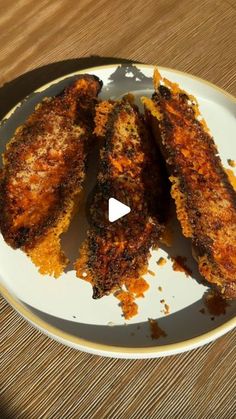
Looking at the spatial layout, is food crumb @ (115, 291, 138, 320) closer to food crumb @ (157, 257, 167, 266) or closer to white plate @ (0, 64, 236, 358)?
white plate @ (0, 64, 236, 358)

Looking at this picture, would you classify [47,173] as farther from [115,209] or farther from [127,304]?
[127,304]

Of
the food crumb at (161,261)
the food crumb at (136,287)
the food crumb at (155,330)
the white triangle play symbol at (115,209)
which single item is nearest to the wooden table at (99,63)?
the food crumb at (155,330)

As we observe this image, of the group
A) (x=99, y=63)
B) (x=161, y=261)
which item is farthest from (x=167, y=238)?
(x=99, y=63)

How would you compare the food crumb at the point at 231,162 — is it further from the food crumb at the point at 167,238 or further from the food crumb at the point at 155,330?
the food crumb at the point at 155,330

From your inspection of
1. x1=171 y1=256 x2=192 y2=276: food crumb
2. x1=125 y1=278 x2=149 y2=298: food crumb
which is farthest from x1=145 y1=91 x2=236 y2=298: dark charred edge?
x1=125 y1=278 x2=149 y2=298: food crumb

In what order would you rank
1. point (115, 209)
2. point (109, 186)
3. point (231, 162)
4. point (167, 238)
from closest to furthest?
point (115, 209) < point (109, 186) < point (167, 238) < point (231, 162)

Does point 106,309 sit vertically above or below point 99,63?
below
